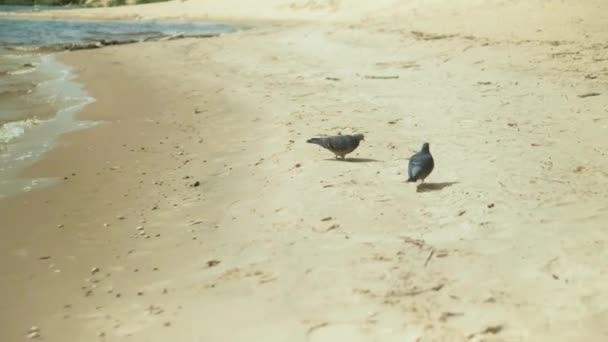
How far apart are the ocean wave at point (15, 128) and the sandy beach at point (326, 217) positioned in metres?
0.83

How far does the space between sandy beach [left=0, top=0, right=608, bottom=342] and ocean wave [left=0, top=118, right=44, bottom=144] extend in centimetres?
83

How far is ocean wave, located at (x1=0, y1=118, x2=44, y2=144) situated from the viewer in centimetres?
884

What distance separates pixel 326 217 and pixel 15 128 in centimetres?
617

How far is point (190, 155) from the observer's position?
745 cm

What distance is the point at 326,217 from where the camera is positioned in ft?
16.5

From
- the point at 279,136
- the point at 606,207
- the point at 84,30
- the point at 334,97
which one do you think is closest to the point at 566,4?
the point at 334,97

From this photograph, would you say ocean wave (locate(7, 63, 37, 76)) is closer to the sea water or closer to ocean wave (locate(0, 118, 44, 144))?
the sea water

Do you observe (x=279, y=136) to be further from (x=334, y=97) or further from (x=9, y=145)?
(x=9, y=145)

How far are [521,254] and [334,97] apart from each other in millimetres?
6259

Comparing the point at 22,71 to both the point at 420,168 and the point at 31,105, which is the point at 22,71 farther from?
the point at 420,168

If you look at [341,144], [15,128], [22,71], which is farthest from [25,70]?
[341,144]

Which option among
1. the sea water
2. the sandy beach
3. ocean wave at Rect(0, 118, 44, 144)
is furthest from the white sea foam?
ocean wave at Rect(0, 118, 44, 144)

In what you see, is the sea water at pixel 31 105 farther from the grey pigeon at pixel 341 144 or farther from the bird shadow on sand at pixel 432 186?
the bird shadow on sand at pixel 432 186

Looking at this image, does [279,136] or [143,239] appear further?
[279,136]
